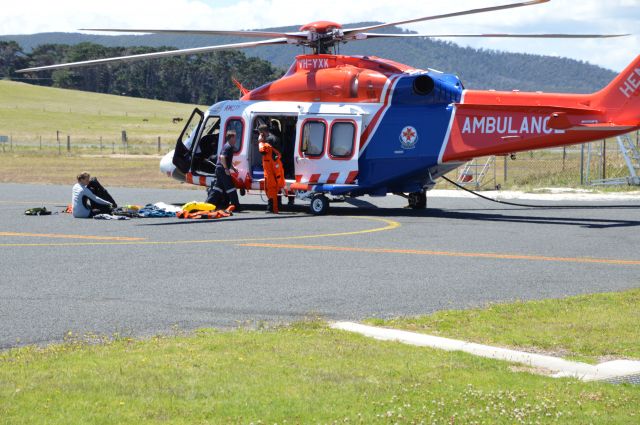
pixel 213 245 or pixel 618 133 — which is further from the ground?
pixel 618 133

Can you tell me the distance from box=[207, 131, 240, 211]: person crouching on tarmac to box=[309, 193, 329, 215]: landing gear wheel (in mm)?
1970

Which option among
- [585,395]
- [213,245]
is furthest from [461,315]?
[213,245]

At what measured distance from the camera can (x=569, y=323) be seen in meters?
10.3

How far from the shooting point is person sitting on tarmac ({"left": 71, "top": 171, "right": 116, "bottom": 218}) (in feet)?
71.9

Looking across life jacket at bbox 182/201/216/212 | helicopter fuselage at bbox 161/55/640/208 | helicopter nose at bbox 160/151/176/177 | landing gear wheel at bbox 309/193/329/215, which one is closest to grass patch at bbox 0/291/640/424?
helicopter fuselage at bbox 161/55/640/208

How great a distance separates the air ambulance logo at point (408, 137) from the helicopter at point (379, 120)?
0.07 ft

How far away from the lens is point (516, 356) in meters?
8.77

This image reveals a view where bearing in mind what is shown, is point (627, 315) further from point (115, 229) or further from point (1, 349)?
point (115, 229)

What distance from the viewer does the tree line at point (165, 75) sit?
6624 inches

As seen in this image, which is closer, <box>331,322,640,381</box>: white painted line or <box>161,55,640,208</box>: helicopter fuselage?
<box>331,322,640,381</box>: white painted line

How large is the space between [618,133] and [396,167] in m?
4.88

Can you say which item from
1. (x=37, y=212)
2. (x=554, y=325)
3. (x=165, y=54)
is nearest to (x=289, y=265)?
(x=554, y=325)

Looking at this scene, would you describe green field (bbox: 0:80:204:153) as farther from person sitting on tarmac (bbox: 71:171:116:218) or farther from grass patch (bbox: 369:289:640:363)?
grass patch (bbox: 369:289:640:363)

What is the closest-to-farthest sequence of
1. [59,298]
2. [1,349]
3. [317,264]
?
[1,349], [59,298], [317,264]
